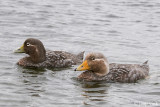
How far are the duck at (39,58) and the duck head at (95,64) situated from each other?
1.91 m

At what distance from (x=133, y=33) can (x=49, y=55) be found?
6.42 metres

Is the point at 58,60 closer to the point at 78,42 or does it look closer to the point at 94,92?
the point at 94,92

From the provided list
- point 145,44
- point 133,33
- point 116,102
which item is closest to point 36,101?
point 116,102

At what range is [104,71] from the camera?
1348 centimetres

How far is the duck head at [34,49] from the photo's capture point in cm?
1484

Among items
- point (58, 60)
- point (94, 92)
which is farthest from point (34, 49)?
point (94, 92)

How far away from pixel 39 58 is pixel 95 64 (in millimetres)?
2556

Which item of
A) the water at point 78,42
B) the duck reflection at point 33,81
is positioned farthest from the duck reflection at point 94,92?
the duck reflection at point 33,81

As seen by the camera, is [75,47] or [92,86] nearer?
[92,86]

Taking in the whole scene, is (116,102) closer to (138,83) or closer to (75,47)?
(138,83)

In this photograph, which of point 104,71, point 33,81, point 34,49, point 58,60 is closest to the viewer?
point 33,81

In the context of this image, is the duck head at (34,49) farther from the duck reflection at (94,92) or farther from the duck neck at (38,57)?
the duck reflection at (94,92)

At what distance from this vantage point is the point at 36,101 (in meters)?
11.0

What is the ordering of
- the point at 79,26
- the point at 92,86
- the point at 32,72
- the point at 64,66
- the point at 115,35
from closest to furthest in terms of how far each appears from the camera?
the point at 92,86 < the point at 32,72 < the point at 64,66 < the point at 115,35 < the point at 79,26
